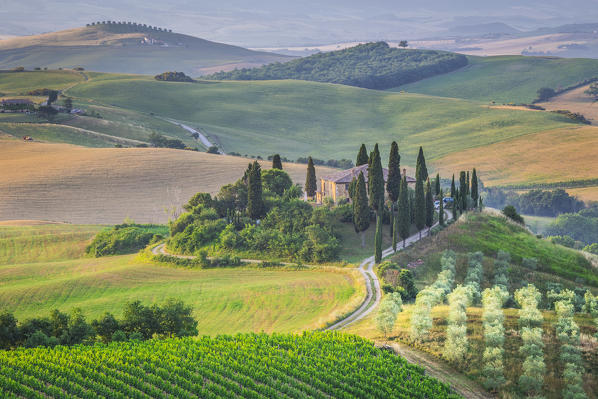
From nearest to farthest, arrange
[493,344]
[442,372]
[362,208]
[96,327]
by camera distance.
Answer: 1. [442,372]
2. [493,344]
3. [96,327]
4. [362,208]

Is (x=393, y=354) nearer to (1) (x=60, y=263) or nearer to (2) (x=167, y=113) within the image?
(1) (x=60, y=263)

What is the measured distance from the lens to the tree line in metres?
38.2

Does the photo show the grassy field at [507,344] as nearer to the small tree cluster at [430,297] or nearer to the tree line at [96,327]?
the small tree cluster at [430,297]

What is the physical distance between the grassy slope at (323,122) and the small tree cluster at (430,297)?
303ft

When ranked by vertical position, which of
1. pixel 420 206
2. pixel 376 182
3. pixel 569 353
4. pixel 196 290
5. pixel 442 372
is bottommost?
pixel 196 290

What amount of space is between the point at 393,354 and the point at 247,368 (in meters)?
8.93

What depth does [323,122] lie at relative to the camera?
187m

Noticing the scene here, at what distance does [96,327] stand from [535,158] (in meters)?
118

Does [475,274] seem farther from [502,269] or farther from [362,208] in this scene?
[362,208]

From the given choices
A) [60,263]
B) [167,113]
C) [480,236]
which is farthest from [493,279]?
[167,113]

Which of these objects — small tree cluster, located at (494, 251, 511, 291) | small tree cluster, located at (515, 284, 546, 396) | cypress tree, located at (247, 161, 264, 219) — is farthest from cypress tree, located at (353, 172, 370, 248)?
small tree cluster, located at (515, 284, 546, 396)

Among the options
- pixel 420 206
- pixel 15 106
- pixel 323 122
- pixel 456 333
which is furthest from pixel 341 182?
pixel 323 122

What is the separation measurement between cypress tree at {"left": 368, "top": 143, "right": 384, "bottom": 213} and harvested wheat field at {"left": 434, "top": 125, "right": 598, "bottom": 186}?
66.1 metres

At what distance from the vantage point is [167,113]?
178750 mm
